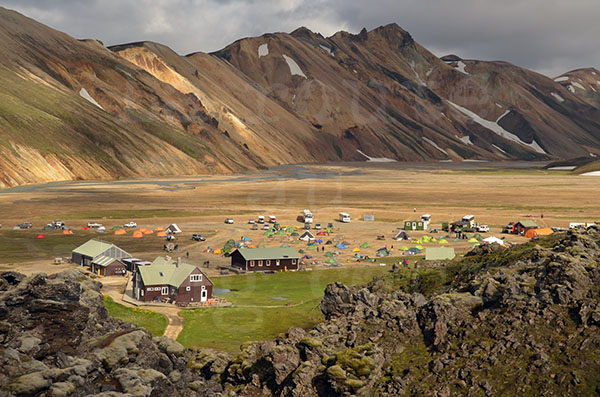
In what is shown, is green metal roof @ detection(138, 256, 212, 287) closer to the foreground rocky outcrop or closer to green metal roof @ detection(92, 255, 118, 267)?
green metal roof @ detection(92, 255, 118, 267)

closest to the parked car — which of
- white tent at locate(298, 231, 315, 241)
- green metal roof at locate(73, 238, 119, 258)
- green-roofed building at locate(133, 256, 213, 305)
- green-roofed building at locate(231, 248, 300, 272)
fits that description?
white tent at locate(298, 231, 315, 241)

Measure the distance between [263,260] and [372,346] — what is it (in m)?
49.2

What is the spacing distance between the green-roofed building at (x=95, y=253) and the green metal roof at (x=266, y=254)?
14.9 metres

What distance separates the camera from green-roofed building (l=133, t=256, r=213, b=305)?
2357 inches

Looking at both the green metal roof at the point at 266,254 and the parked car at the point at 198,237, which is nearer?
the green metal roof at the point at 266,254

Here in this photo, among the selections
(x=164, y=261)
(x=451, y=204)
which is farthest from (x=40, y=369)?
(x=451, y=204)

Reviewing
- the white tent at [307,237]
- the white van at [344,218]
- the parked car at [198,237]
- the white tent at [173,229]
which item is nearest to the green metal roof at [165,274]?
the parked car at [198,237]

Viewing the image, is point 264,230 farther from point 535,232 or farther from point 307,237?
point 535,232

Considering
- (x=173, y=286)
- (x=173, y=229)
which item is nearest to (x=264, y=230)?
(x=173, y=229)

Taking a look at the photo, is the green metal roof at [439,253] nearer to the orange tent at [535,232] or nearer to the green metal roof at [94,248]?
the orange tent at [535,232]

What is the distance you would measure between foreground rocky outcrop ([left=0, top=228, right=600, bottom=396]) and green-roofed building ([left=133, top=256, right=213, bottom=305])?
2456cm

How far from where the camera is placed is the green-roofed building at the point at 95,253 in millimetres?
75812

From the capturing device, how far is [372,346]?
29953 mm

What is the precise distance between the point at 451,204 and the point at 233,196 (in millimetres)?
57384
